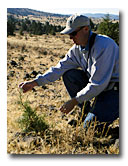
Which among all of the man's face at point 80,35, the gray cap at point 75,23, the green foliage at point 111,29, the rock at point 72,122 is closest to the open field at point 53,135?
the rock at point 72,122

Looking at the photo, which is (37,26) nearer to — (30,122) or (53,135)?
(30,122)

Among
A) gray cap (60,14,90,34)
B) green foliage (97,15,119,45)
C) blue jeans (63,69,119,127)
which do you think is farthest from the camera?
green foliage (97,15,119,45)

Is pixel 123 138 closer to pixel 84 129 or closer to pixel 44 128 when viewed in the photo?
pixel 84 129

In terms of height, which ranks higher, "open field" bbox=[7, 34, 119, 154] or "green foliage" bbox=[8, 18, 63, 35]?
"green foliage" bbox=[8, 18, 63, 35]

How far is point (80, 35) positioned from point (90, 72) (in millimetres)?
462

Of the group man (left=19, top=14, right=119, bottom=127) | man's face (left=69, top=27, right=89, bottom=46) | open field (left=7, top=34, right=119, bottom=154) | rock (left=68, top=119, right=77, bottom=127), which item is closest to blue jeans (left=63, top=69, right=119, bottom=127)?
man (left=19, top=14, right=119, bottom=127)

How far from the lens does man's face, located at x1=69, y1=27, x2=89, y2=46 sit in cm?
264

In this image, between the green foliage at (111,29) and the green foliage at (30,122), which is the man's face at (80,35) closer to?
the green foliage at (111,29)

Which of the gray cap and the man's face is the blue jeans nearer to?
the man's face

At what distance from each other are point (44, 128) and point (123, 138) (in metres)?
0.92

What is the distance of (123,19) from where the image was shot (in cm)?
294

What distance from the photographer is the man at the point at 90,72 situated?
2631 millimetres

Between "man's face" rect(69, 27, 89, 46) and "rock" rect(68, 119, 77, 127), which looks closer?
"man's face" rect(69, 27, 89, 46)
